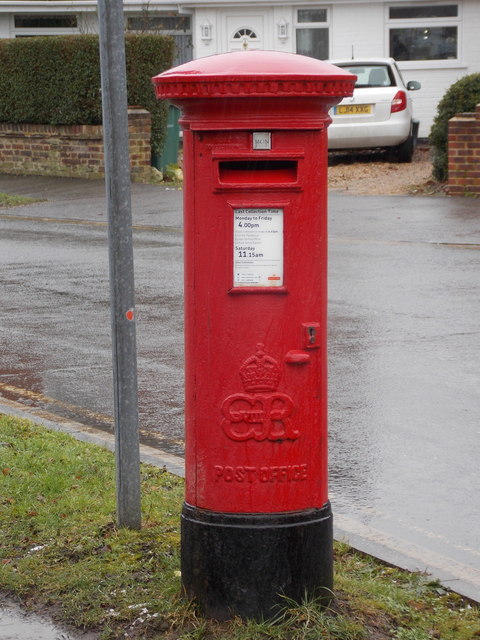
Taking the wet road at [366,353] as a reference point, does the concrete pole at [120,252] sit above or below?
above

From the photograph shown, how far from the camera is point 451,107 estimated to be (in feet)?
60.3

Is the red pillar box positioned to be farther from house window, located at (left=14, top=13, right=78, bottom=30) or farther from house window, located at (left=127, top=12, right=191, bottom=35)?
house window, located at (left=14, top=13, right=78, bottom=30)

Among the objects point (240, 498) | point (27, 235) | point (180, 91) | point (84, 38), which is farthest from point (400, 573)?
point (84, 38)

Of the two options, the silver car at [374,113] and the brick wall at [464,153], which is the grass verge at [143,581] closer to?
the brick wall at [464,153]

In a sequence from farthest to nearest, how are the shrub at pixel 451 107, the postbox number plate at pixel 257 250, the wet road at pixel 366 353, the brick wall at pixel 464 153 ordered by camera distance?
the shrub at pixel 451 107 < the brick wall at pixel 464 153 < the wet road at pixel 366 353 < the postbox number plate at pixel 257 250

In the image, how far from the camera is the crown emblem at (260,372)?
12.9 feet

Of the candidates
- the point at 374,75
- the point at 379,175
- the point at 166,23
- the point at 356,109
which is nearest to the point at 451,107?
the point at 379,175

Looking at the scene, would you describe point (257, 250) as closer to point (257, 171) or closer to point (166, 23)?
point (257, 171)

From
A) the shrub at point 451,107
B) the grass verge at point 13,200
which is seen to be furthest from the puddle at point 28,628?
the grass verge at point 13,200

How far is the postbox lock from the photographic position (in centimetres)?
397

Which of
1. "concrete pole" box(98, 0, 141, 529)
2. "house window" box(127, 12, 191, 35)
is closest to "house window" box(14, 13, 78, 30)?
"house window" box(127, 12, 191, 35)

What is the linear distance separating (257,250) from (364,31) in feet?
81.1

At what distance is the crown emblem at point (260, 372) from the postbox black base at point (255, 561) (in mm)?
434

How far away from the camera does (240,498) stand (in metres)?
4.01
